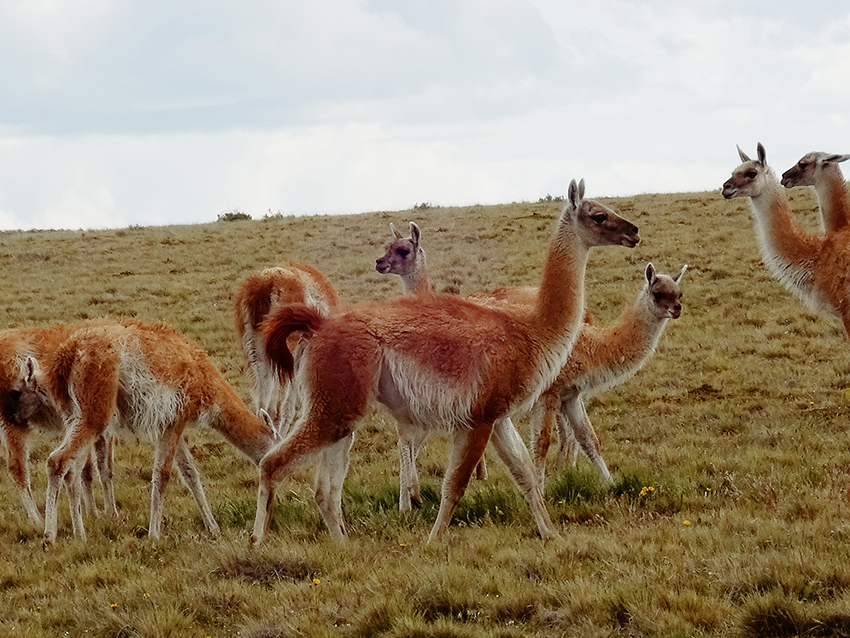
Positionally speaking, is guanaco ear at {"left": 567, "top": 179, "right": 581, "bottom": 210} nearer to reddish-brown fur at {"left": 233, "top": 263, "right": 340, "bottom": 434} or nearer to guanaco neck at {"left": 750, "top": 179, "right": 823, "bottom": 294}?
guanaco neck at {"left": 750, "top": 179, "right": 823, "bottom": 294}

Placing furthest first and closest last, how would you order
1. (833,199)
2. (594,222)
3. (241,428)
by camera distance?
(833,199) → (241,428) → (594,222)

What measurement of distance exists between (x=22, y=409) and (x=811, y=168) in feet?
24.0

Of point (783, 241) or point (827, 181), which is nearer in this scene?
point (783, 241)

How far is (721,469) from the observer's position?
6.68 m

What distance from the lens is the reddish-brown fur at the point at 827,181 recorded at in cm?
837

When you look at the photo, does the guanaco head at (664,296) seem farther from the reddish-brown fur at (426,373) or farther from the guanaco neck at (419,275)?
the guanaco neck at (419,275)

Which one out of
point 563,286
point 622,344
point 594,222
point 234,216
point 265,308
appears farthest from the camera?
point 234,216

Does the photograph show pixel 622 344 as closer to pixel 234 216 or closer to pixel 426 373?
pixel 426 373

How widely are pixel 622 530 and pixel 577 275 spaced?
1638mm

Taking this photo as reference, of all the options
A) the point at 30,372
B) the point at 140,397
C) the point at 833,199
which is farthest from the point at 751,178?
the point at 30,372

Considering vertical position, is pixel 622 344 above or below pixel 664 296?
below

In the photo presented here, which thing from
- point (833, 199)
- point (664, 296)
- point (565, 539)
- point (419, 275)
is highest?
point (833, 199)

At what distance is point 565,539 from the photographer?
500cm

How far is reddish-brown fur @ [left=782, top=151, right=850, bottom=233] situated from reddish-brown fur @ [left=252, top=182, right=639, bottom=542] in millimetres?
4105
